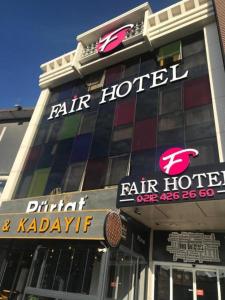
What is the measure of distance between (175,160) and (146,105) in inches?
211

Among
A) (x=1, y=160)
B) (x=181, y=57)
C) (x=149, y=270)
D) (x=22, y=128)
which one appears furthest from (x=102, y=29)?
(x=149, y=270)

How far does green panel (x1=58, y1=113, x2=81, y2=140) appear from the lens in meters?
19.2

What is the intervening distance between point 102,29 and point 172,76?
29.0ft

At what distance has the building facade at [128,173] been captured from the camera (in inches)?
449

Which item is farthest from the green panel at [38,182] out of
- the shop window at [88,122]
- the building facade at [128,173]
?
the shop window at [88,122]

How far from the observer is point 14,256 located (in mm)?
16516

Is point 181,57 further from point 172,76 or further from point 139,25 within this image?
point 139,25

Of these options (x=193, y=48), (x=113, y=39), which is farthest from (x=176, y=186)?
(x=113, y=39)

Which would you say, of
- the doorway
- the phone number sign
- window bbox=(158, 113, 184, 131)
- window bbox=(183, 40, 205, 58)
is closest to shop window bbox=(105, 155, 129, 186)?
window bbox=(158, 113, 184, 131)

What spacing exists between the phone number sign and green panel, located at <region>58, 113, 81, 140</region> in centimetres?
833

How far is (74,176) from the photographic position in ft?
54.8

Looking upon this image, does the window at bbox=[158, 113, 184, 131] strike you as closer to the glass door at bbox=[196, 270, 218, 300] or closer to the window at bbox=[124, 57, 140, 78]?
the window at bbox=[124, 57, 140, 78]

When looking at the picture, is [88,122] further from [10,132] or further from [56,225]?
[10,132]

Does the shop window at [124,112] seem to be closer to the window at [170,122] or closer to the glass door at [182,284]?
the window at [170,122]
